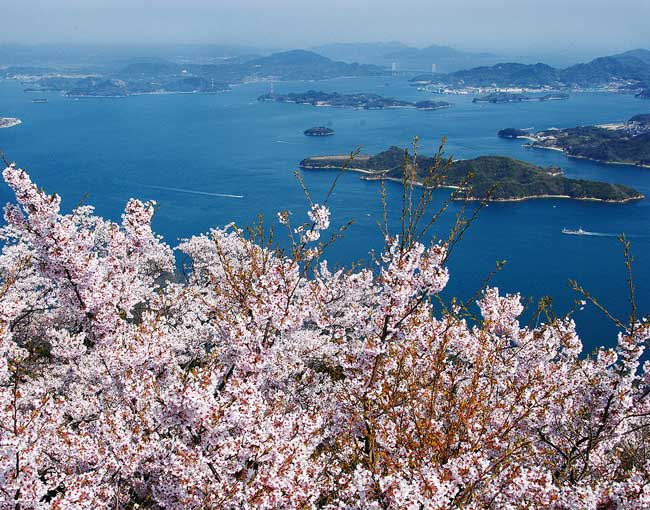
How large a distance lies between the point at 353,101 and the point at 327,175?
3004 inches

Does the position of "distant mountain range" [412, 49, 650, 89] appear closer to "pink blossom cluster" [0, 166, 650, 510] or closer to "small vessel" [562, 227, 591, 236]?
"small vessel" [562, 227, 591, 236]

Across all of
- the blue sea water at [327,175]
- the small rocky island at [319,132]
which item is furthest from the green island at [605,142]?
the small rocky island at [319,132]

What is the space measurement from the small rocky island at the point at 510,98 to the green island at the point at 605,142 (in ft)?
161

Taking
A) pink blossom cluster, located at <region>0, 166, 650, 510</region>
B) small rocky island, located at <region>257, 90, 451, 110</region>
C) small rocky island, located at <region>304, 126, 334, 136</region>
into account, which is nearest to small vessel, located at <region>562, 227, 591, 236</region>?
pink blossom cluster, located at <region>0, 166, 650, 510</region>

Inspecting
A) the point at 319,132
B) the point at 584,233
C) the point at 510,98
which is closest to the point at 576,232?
the point at 584,233

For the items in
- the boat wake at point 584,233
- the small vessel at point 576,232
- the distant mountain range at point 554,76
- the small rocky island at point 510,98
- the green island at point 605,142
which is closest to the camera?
the boat wake at point 584,233

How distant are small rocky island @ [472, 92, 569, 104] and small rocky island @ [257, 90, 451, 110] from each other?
17596 millimetres

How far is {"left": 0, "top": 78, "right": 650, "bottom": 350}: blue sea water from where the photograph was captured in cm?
4069

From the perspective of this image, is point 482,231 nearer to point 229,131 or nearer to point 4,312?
point 4,312

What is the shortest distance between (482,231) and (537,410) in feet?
152

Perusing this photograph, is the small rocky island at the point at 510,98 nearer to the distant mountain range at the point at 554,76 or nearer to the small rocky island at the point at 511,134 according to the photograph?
the distant mountain range at the point at 554,76

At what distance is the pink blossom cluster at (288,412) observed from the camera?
3.38 m

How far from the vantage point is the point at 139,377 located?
4.83 metres

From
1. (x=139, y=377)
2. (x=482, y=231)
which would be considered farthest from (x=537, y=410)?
(x=482, y=231)
